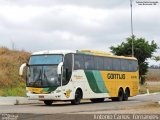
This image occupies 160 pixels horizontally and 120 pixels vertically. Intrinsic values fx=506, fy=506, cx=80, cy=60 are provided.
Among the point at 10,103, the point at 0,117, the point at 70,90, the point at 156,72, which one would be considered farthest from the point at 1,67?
the point at 156,72

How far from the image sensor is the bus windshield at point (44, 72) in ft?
104

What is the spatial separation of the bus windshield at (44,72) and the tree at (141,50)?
41940 millimetres

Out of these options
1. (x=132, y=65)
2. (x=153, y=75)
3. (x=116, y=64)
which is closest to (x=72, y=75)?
(x=116, y=64)

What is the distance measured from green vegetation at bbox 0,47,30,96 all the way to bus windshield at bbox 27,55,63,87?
29.5 feet

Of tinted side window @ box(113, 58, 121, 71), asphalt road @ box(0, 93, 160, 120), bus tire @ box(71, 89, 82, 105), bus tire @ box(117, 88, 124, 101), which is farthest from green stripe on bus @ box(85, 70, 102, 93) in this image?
bus tire @ box(117, 88, 124, 101)

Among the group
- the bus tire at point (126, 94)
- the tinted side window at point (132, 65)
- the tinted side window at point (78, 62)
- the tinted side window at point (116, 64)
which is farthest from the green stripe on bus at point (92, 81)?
the tinted side window at point (132, 65)

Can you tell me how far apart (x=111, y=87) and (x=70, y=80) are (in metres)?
6.78

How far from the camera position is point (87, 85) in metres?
34.8

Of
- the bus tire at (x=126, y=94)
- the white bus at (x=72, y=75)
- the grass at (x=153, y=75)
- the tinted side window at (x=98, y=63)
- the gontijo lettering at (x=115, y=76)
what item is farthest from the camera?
the grass at (x=153, y=75)

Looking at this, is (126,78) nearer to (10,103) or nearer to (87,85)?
(87,85)

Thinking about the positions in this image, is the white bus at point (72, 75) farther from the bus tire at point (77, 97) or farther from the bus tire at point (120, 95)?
the bus tire at point (120, 95)

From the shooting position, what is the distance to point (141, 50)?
241 feet

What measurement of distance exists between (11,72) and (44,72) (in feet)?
57.5

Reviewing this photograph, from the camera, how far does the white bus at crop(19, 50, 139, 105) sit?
1247 inches
